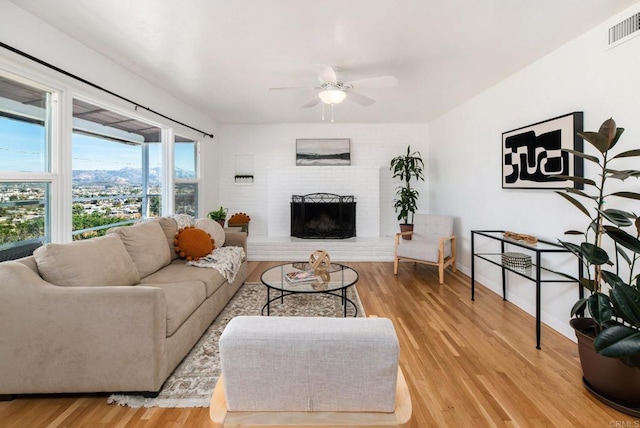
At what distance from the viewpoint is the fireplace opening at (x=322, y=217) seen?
5.84 metres

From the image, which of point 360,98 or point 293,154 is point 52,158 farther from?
point 293,154

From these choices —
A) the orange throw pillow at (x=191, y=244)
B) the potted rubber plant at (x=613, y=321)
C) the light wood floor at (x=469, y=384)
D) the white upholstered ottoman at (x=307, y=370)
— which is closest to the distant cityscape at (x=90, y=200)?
the orange throw pillow at (x=191, y=244)

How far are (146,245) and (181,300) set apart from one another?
2.96ft

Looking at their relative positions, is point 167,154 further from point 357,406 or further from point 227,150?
point 357,406

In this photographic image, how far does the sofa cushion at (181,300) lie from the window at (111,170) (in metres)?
1.42

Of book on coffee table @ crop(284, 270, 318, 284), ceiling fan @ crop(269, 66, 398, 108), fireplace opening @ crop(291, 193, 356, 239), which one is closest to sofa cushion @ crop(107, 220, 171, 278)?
book on coffee table @ crop(284, 270, 318, 284)

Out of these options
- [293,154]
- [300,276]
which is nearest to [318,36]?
[300,276]

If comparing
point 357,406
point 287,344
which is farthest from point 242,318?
point 357,406

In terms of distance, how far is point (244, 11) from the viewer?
86.1 inches

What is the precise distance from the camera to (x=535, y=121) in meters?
3.06

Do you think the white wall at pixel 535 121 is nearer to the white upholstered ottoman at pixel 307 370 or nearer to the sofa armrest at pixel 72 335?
the white upholstered ottoman at pixel 307 370

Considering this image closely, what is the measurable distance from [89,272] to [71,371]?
1.90ft

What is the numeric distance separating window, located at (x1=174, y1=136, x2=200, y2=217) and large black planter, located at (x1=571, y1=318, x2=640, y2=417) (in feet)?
15.7

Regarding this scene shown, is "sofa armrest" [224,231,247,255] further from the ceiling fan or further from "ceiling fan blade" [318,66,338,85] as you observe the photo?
"ceiling fan blade" [318,66,338,85]
